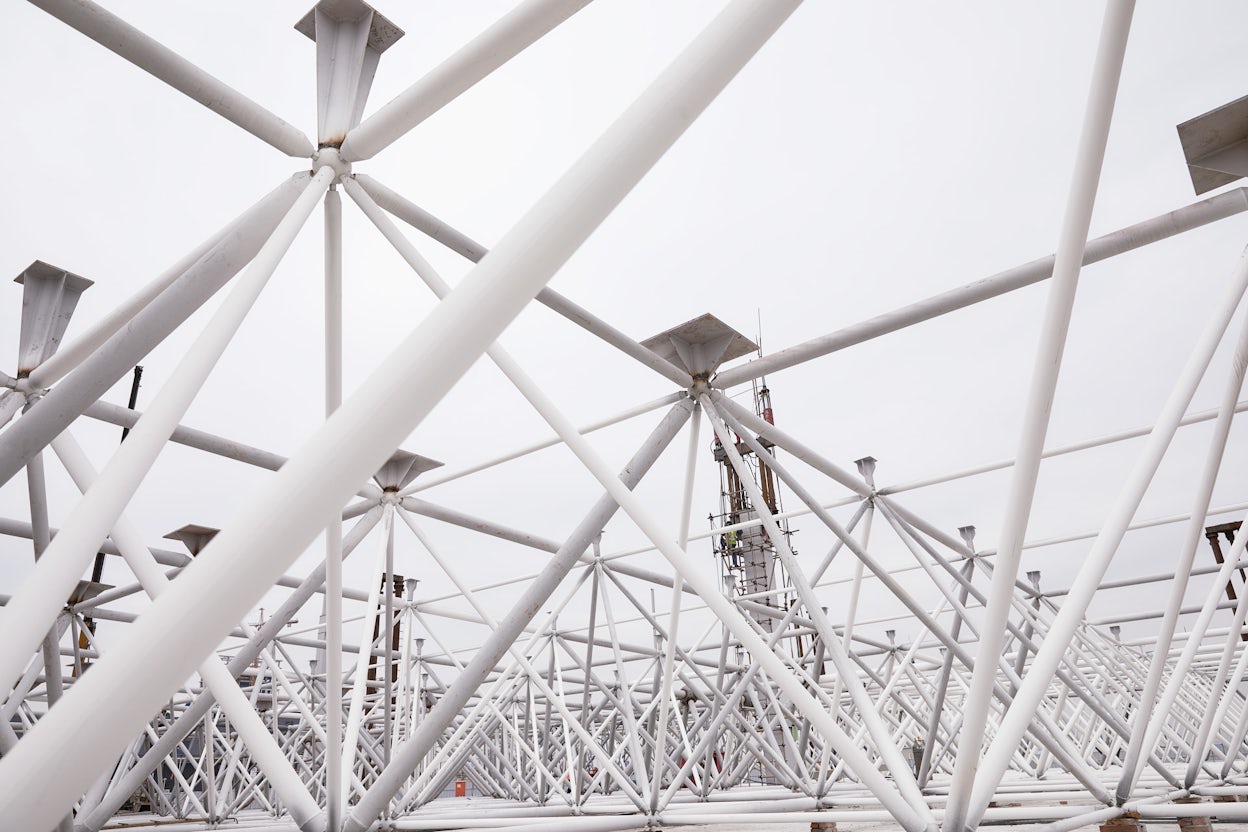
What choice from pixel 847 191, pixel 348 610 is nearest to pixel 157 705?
pixel 847 191

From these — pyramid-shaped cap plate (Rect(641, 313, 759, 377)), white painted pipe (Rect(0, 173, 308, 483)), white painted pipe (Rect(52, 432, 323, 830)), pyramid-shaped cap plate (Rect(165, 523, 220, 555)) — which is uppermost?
pyramid-shaped cap plate (Rect(641, 313, 759, 377))

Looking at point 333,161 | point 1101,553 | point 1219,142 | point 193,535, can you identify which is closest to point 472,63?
point 333,161

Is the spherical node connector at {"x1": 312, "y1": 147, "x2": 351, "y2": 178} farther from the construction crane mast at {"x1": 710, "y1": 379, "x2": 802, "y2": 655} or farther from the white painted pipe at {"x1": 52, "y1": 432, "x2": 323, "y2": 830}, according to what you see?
the construction crane mast at {"x1": 710, "y1": 379, "x2": 802, "y2": 655}

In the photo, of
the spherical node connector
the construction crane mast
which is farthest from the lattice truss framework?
the construction crane mast

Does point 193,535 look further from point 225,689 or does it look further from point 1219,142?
point 1219,142

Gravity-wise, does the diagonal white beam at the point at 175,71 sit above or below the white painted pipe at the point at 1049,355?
above

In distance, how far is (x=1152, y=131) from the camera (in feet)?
32.8

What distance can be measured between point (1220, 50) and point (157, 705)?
11.1 metres

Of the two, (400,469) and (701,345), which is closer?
(701,345)

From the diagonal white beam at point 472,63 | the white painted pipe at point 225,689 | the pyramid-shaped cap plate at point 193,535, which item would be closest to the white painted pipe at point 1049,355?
the diagonal white beam at point 472,63

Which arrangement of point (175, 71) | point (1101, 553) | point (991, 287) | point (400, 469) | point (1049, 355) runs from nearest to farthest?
point (1049, 355)
point (175, 71)
point (1101, 553)
point (991, 287)
point (400, 469)

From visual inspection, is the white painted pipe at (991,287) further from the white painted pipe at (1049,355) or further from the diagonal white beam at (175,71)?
the diagonal white beam at (175,71)

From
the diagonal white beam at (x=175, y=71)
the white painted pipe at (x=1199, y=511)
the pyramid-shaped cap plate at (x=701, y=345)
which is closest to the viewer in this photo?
the diagonal white beam at (x=175, y=71)

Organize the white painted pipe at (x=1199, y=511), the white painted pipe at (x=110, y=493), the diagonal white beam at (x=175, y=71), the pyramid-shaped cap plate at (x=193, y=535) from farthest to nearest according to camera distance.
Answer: the pyramid-shaped cap plate at (x=193, y=535), the white painted pipe at (x=1199, y=511), the diagonal white beam at (x=175, y=71), the white painted pipe at (x=110, y=493)
